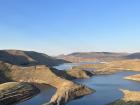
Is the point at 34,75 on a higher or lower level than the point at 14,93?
higher

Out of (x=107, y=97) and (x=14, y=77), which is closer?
(x=107, y=97)

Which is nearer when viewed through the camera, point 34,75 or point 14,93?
point 14,93

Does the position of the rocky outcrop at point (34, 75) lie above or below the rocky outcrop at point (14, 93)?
above

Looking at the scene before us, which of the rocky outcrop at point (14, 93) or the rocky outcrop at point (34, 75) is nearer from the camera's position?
the rocky outcrop at point (14, 93)

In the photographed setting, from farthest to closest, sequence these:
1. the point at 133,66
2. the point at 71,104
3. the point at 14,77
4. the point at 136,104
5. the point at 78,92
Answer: the point at 133,66 → the point at 14,77 → the point at 78,92 → the point at 71,104 → the point at 136,104

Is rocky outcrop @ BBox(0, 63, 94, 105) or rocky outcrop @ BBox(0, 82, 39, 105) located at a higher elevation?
rocky outcrop @ BBox(0, 63, 94, 105)

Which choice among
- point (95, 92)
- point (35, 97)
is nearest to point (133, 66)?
point (95, 92)

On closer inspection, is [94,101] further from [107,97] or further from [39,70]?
[39,70]

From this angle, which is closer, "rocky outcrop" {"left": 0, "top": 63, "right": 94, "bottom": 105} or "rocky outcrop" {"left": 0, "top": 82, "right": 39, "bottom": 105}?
"rocky outcrop" {"left": 0, "top": 82, "right": 39, "bottom": 105}
